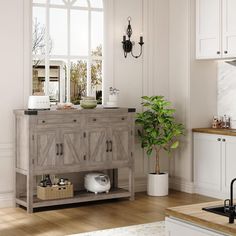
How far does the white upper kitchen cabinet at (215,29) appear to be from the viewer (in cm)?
682

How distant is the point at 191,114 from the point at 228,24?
1256 mm

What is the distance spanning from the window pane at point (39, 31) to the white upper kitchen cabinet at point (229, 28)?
217cm

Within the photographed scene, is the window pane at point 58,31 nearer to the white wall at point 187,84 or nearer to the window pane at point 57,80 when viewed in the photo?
the window pane at point 57,80

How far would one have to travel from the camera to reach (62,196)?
646cm

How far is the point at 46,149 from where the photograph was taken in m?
6.28

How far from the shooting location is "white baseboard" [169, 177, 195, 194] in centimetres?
738

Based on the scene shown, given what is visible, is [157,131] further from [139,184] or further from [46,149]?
[46,149]

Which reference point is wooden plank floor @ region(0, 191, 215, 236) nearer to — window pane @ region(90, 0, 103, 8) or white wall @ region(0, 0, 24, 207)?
white wall @ region(0, 0, 24, 207)

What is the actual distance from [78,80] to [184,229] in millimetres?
3730

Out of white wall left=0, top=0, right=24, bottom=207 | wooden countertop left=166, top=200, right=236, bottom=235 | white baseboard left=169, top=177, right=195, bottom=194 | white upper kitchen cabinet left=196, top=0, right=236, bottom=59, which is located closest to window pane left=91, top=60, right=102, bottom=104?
white wall left=0, top=0, right=24, bottom=207

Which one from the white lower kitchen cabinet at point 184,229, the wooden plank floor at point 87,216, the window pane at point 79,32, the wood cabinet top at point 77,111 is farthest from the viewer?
the window pane at point 79,32

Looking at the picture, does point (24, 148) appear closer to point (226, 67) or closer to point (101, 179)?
point (101, 179)

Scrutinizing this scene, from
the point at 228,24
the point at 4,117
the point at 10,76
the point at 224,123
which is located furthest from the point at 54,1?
the point at 224,123

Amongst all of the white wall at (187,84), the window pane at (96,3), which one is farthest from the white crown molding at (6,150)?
the white wall at (187,84)
